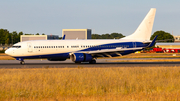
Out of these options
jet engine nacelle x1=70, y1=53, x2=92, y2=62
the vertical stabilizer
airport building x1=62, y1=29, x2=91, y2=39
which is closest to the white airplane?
jet engine nacelle x1=70, y1=53, x2=92, y2=62

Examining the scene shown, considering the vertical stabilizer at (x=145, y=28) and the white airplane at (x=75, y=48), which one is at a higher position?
the vertical stabilizer at (x=145, y=28)

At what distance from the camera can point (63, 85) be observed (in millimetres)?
16234

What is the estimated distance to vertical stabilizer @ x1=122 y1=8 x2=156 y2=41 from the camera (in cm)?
4512

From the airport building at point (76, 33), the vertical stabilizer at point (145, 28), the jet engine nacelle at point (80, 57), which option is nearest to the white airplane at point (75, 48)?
the jet engine nacelle at point (80, 57)

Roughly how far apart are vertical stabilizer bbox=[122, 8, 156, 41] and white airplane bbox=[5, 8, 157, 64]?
0.63ft

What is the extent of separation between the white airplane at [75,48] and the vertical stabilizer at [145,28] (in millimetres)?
192

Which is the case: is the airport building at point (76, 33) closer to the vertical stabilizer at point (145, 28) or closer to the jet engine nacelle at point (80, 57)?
the vertical stabilizer at point (145, 28)

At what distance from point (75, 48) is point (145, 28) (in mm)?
13669

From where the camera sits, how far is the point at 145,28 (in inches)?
1794

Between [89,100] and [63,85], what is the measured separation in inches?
178

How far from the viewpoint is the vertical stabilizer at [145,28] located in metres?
45.1

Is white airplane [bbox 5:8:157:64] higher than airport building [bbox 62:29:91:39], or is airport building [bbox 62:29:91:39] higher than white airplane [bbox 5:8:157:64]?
airport building [bbox 62:29:91:39]

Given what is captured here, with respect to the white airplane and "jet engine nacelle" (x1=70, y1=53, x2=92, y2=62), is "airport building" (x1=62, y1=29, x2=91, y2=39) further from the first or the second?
"jet engine nacelle" (x1=70, y1=53, x2=92, y2=62)

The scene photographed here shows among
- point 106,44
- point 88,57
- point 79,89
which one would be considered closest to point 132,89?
point 79,89
